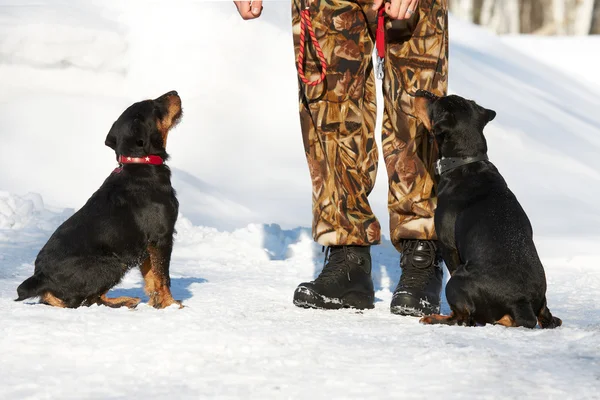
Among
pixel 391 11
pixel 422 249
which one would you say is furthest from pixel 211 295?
pixel 391 11

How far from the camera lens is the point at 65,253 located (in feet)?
13.6

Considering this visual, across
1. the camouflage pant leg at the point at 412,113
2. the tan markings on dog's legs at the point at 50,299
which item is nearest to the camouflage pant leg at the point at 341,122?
the camouflage pant leg at the point at 412,113

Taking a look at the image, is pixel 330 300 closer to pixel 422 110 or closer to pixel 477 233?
pixel 477 233

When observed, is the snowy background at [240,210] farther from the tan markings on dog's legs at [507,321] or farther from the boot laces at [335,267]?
the boot laces at [335,267]

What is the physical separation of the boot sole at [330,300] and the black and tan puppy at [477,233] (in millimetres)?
535

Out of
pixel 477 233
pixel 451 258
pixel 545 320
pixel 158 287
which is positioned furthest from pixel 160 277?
pixel 545 320

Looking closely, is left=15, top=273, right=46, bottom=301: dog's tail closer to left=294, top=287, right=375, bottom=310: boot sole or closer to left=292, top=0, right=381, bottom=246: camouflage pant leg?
left=294, top=287, right=375, bottom=310: boot sole

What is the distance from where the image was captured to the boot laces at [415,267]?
4.23 metres

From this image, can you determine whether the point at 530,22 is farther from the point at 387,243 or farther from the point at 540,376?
the point at 540,376

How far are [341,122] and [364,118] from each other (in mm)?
137

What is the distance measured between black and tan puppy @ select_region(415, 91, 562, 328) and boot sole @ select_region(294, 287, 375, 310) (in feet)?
1.76

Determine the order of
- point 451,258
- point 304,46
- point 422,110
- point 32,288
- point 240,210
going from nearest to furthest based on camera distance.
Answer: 1. point 451,258
2. point 32,288
3. point 422,110
4. point 304,46
5. point 240,210

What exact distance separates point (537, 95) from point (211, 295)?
8590 mm

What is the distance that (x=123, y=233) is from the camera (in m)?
4.24
